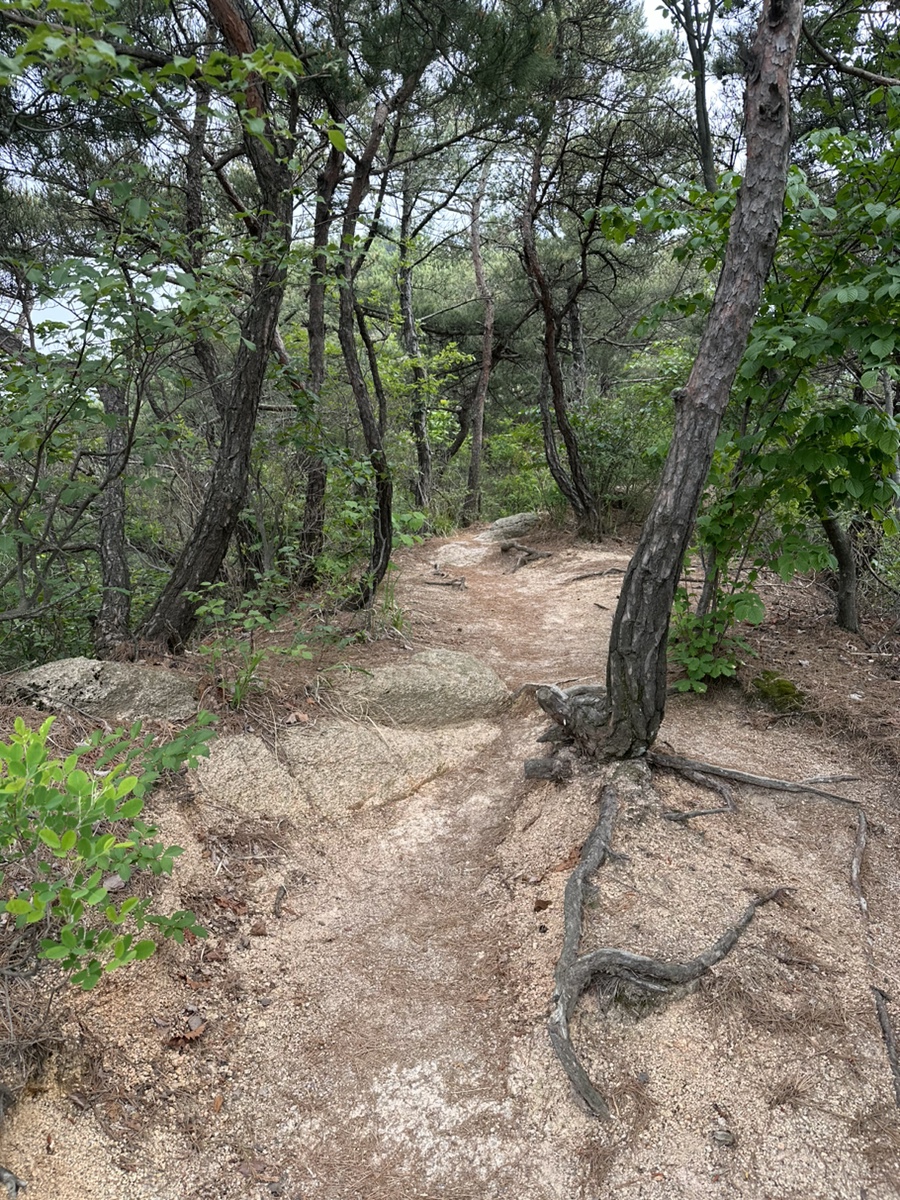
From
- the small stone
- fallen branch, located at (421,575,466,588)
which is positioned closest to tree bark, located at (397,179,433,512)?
fallen branch, located at (421,575,466,588)

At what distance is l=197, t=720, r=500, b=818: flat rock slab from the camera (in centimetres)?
319

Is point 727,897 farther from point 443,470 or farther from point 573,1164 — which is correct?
point 443,470

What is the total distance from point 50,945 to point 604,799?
2.08 m

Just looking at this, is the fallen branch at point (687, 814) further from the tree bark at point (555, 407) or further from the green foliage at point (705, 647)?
the tree bark at point (555, 407)

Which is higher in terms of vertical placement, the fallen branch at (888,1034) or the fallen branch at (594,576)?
the fallen branch at (594,576)

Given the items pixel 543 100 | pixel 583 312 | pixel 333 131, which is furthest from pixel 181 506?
pixel 583 312

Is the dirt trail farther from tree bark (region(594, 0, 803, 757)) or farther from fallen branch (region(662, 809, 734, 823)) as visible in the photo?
tree bark (region(594, 0, 803, 757))

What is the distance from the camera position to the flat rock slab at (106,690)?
3.30m

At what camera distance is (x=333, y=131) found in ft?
7.04

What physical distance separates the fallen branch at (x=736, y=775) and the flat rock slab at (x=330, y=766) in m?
1.08

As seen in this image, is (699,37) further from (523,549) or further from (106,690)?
(106,690)

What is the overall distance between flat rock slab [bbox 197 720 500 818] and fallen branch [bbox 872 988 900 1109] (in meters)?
2.11

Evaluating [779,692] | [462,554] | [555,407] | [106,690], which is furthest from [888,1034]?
[555,407]

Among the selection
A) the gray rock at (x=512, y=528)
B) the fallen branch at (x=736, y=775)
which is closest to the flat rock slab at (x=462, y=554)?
the gray rock at (x=512, y=528)
